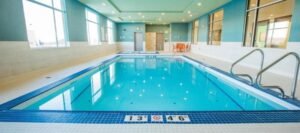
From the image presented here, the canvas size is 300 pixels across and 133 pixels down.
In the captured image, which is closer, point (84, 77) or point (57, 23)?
point (84, 77)

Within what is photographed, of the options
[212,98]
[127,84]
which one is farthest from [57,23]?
[212,98]

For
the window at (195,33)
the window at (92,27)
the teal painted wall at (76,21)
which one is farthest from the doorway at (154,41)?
the teal painted wall at (76,21)

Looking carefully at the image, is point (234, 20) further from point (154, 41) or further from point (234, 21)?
point (154, 41)

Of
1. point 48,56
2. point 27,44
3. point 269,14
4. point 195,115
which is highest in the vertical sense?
point 269,14

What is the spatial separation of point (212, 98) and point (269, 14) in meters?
5.96

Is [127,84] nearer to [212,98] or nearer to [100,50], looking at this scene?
[212,98]

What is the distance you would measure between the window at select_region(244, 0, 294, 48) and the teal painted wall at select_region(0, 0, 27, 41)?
668cm

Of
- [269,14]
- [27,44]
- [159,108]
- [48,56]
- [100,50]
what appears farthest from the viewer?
[100,50]

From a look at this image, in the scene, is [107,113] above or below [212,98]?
above

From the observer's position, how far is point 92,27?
28.2ft

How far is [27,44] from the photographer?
12.6 ft

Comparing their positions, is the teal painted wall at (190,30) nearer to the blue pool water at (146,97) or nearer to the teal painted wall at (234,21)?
the teal painted wall at (234,21)

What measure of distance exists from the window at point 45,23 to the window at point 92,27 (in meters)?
2.27

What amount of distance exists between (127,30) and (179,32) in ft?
15.5
